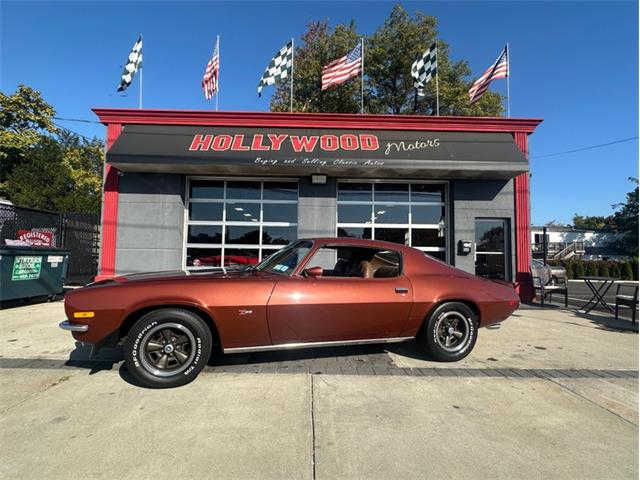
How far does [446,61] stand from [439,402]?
81.4 ft

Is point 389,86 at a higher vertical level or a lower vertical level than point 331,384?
higher

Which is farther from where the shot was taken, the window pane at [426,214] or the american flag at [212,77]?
the american flag at [212,77]

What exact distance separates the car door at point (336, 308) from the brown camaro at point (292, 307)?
0.4 inches

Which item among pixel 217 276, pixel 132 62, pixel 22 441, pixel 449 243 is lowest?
pixel 22 441

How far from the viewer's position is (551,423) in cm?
309

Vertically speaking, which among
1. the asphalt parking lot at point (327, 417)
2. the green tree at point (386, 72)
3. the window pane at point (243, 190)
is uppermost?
the green tree at point (386, 72)

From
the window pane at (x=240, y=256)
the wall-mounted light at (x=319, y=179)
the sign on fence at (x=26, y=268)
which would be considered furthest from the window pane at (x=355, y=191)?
the sign on fence at (x=26, y=268)

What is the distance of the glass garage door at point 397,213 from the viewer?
1061 centimetres

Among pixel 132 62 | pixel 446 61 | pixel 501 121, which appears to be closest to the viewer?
pixel 501 121

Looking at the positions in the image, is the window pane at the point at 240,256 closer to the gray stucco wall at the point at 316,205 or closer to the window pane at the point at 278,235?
the window pane at the point at 278,235

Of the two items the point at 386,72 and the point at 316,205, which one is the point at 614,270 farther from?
the point at 316,205

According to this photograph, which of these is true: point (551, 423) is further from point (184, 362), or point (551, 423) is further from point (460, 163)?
point (460, 163)

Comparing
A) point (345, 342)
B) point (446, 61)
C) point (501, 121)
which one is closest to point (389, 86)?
point (446, 61)

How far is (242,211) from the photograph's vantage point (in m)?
10.6
